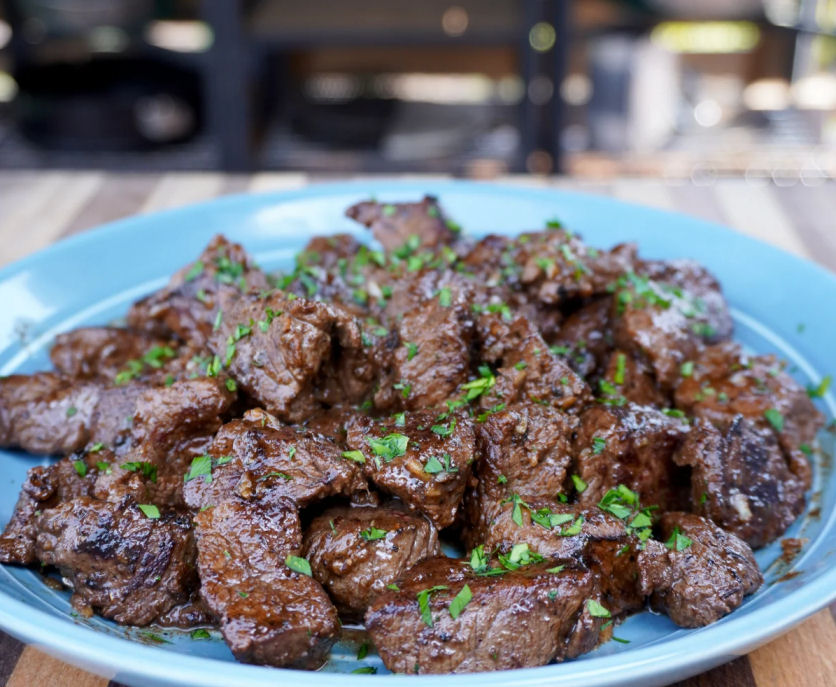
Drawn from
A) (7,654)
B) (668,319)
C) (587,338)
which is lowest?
(7,654)

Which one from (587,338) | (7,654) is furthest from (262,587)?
(587,338)

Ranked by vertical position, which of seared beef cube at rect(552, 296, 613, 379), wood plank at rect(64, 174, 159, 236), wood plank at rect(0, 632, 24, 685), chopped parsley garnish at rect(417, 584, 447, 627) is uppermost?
seared beef cube at rect(552, 296, 613, 379)

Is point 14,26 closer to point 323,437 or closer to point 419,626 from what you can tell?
point 323,437

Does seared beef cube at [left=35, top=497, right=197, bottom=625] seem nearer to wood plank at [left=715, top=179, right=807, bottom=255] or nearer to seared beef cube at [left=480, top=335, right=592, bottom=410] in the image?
seared beef cube at [left=480, top=335, right=592, bottom=410]

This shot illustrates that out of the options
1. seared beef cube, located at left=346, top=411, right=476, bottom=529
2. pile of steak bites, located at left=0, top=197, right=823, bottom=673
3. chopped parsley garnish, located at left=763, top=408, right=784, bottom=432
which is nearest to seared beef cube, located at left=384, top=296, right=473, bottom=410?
pile of steak bites, located at left=0, top=197, right=823, bottom=673

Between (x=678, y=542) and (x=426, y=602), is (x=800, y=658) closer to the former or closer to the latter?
(x=678, y=542)

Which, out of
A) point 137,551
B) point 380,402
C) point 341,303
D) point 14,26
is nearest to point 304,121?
point 14,26
